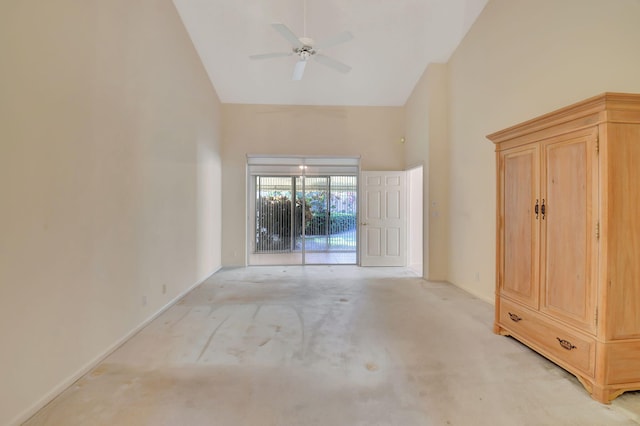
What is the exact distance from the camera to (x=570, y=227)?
6.77ft

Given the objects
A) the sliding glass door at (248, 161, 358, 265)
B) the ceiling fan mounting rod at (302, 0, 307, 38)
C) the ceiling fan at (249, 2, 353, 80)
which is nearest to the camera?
the ceiling fan at (249, 2, 353, 80)

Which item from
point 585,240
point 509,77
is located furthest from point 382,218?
point 585,240

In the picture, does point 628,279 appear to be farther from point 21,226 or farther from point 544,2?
point 21,226

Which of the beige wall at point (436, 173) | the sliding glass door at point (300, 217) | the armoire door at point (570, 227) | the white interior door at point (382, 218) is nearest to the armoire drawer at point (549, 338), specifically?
the armoire door at point (570, 227)

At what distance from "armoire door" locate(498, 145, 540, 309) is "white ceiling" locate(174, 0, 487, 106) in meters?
2.69

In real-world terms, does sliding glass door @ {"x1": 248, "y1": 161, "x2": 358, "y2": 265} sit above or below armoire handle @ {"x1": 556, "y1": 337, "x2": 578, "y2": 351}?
above

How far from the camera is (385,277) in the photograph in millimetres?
5180

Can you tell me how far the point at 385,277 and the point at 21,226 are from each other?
15.5 ft

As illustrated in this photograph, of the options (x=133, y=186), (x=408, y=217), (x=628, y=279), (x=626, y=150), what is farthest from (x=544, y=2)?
(x=133, y=186)

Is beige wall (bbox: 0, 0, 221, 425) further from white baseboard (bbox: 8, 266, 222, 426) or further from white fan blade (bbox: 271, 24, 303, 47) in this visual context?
white fan blade (bbox: 271, 24, 303, 47)

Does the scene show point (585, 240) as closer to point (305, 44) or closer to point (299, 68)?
point (305, 44)

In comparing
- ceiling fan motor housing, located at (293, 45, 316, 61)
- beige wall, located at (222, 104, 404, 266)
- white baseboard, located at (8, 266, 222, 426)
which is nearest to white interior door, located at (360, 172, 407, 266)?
beige wall, located at (222, 104, 404, 266)

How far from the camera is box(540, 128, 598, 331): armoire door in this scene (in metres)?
1.91

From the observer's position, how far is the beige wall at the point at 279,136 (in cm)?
594
